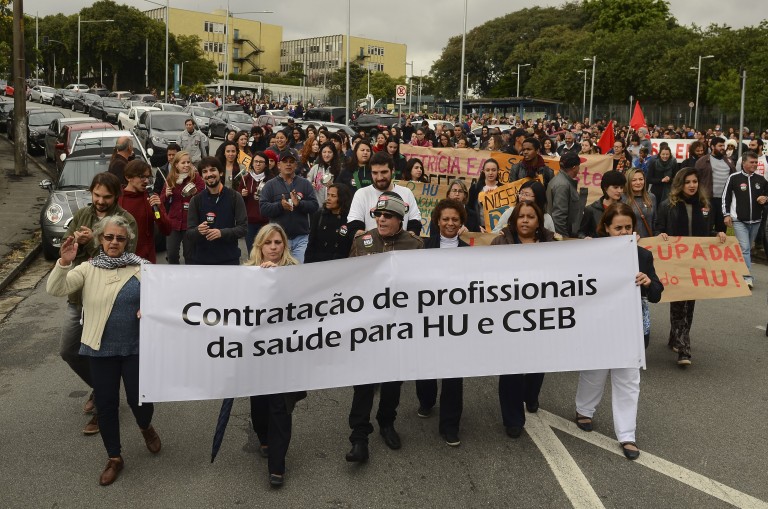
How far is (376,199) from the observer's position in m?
7.48

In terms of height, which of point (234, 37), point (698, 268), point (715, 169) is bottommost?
point (698, 268)

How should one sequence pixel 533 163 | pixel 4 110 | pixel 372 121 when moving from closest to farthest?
pixel 533 163 < pixel 4 110 < pixel 372 121

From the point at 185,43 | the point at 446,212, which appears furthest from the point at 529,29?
the point at 446,212

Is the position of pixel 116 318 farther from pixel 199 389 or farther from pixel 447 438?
pixel 447 438

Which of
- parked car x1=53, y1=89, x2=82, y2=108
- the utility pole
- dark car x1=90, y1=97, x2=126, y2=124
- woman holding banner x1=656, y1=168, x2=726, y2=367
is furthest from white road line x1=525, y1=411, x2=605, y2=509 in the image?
parked car x1=53, y1=89, x2=82, y2=108

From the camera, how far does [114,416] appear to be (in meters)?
5.59

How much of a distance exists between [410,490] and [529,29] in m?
108

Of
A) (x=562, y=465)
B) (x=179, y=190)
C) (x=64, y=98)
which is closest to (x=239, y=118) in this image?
(x=64, y=98)

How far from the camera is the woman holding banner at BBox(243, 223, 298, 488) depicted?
5.44 metres

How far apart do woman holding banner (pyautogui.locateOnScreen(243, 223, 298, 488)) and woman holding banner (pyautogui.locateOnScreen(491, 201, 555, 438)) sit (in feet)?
4.90

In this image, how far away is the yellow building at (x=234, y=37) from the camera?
138625 millimetres

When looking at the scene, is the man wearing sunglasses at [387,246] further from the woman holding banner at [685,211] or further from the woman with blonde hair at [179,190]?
the woman holding banner at [685,211]

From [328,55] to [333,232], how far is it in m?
160

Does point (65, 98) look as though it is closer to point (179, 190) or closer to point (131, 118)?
point (131, 118)
